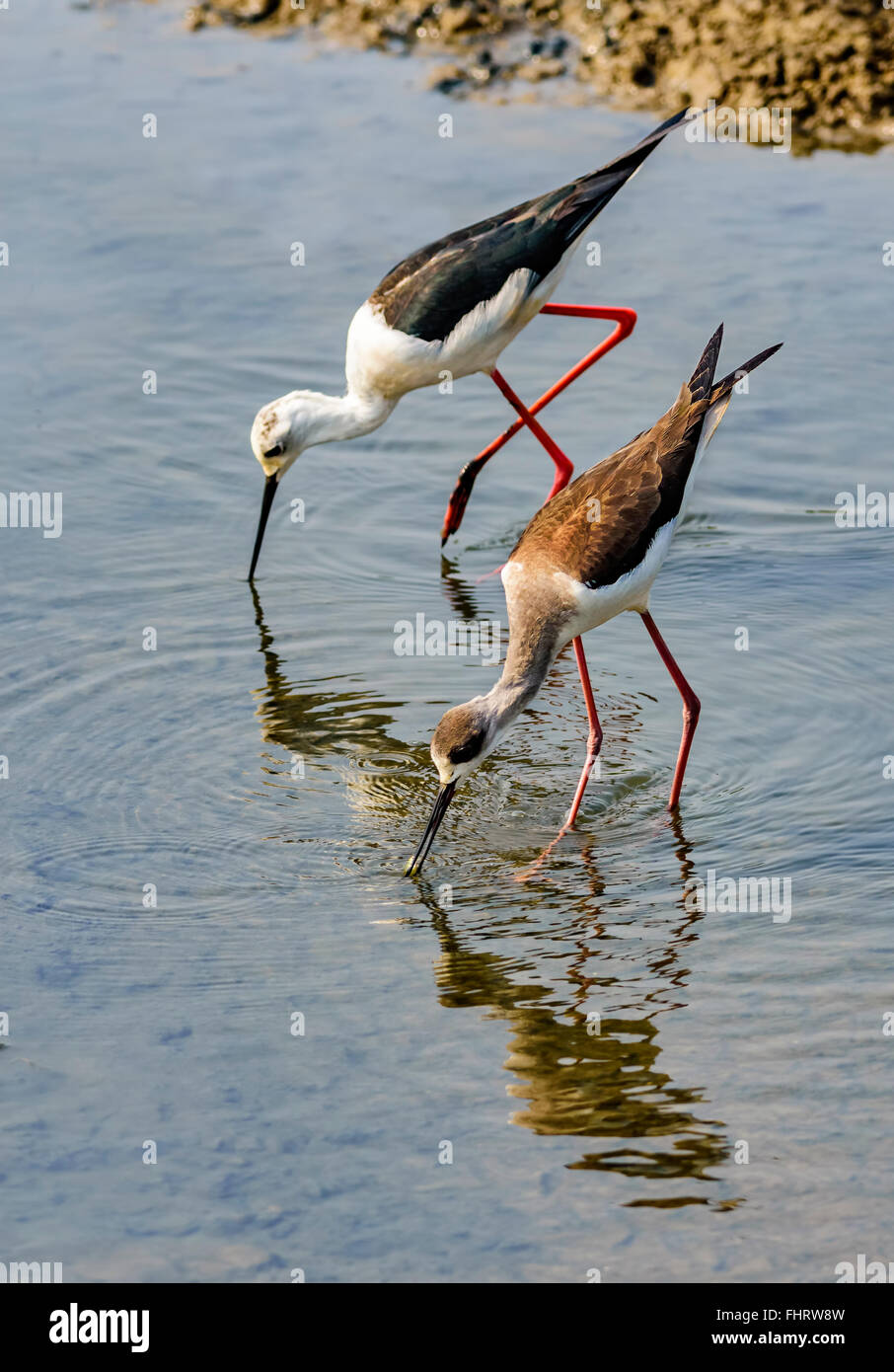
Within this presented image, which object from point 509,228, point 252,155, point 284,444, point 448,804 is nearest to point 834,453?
point 509,228

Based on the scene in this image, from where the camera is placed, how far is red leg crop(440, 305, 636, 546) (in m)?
8.53

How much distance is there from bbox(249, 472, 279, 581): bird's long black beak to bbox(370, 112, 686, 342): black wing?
0.90m

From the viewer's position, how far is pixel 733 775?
256 inches

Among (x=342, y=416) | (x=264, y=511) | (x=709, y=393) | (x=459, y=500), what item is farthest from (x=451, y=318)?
(x=709, y=393)

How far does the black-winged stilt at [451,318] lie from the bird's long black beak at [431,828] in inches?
95.5

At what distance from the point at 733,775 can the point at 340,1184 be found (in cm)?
254

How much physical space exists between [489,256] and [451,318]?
0.34 metres

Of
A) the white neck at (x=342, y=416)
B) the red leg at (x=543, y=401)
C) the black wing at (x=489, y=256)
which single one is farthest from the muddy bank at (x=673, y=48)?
the white neck at (x=342, y=416)

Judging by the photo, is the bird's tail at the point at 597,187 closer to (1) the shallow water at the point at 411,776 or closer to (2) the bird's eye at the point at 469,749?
(1) the shallow water at the point at 411,776

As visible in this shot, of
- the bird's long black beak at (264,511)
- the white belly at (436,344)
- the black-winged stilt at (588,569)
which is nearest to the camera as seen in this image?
the black-winged stilt at (588,569)

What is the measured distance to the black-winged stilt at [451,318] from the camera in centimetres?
812

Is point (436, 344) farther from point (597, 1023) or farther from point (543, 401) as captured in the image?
point (597, 1023)
